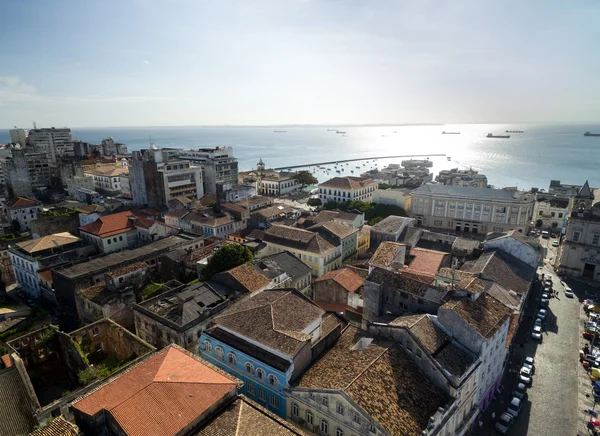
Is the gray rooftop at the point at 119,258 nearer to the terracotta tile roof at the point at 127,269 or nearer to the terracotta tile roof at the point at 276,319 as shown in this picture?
the terracotta tile roof at the point at 127,269

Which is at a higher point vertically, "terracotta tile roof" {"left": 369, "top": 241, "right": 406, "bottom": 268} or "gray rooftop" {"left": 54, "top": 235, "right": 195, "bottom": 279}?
"terracotta tile roof" {"left": 369, "top": 241, "right": 406, "bottom": 268}

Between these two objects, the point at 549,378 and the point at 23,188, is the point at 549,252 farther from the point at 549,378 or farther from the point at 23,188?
the point at 23,188

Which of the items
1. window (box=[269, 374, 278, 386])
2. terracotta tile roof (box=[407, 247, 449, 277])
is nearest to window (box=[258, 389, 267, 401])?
window (box=[269, 374, 278, 386])

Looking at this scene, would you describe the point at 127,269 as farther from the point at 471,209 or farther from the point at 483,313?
the point at 471,209

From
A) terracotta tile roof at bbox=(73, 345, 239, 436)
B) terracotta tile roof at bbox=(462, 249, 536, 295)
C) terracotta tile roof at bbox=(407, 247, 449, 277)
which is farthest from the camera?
terracotta tile roof at bbox=(407, 247, 449, 277)

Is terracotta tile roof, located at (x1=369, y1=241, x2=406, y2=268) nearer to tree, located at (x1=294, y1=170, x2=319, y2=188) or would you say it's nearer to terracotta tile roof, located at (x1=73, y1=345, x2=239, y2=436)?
terracotta tile roof, located at (x1=73, y1=345, x2=239, y2=436)

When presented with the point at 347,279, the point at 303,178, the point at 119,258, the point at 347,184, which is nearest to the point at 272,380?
the point at 347,279
